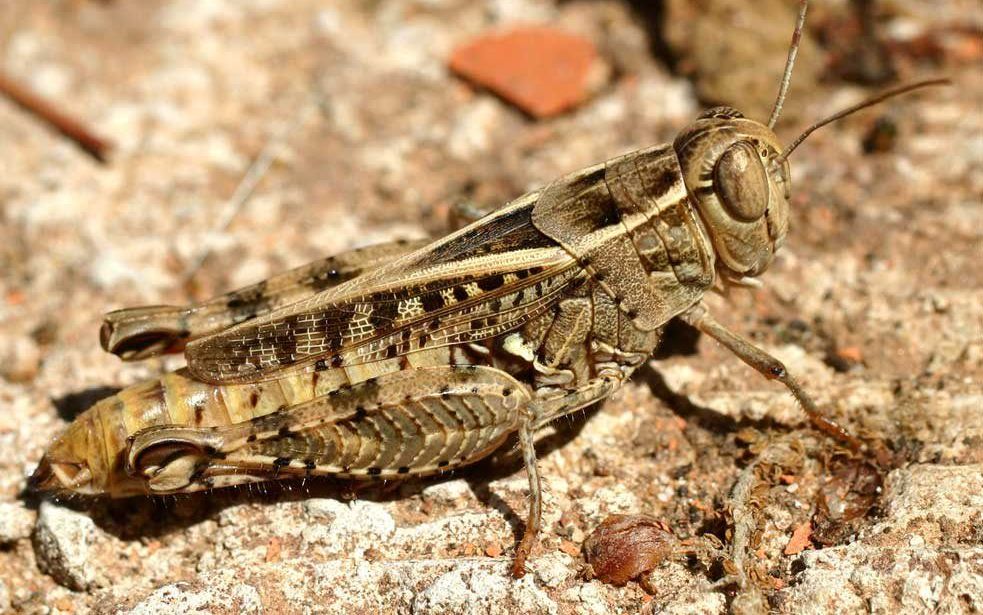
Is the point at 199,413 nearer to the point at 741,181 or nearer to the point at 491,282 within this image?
the point at 491,282

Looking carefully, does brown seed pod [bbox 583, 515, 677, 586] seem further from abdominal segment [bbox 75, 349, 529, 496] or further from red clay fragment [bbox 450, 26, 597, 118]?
red clay fragment [bbox 450, 26, 597, 118]

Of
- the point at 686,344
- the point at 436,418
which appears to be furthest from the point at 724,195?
the point at 436,418

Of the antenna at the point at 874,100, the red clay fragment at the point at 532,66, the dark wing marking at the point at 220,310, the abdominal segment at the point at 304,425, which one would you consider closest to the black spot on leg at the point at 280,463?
the abdominal segment at the point at 304,425

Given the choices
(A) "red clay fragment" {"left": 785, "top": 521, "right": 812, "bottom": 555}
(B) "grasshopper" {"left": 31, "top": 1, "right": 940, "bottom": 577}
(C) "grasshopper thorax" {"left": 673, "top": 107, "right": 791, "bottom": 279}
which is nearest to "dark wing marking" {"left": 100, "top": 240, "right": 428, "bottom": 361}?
(B) "grasshopper" {"left": 31, "top": 1, "right": 940, "bottom": 577}

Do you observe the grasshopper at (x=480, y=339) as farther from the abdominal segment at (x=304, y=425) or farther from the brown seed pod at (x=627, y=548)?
the brown seed pod at (x=627, y=548)

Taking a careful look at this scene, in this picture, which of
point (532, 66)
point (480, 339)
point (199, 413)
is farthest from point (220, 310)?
point (532, 66)

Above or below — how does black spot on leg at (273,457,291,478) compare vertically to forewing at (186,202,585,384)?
below
